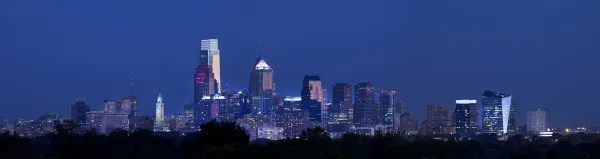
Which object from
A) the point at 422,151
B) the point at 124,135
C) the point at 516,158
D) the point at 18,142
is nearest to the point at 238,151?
the point at 18,142

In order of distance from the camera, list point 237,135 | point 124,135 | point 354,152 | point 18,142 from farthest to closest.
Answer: point 124,135
point 354,152
point 237,135
point 18,142

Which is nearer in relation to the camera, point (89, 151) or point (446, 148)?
point (89, 151)

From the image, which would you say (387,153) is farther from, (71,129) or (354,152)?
(71,129)

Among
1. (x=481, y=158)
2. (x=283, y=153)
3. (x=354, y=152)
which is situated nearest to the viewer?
(x=283, y=153)

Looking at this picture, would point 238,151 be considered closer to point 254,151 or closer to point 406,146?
point 254,151

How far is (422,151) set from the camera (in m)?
96.1

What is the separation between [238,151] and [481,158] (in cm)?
6306

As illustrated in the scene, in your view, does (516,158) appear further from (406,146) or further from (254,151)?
(254,151)

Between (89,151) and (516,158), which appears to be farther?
(516,158)

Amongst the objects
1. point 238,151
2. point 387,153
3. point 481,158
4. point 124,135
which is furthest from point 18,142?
point 481,158

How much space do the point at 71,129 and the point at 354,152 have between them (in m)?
30.4

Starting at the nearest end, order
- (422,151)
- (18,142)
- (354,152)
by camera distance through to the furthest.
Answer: (18,142)
(422,151)
(354,152)

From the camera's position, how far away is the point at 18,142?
7650cm

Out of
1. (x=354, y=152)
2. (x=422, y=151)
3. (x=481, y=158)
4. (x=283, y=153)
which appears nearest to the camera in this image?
(x=283, y=153)
